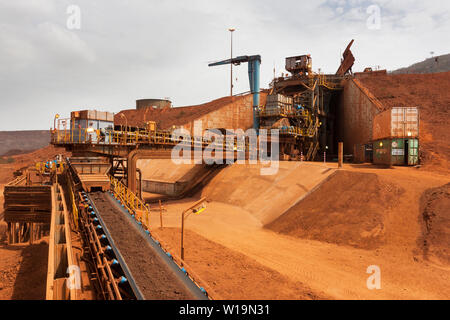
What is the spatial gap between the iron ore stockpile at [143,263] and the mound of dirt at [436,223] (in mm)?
11411

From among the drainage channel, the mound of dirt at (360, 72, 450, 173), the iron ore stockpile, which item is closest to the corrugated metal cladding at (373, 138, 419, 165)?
the mound of dirt at (360, 72, 450, 173)

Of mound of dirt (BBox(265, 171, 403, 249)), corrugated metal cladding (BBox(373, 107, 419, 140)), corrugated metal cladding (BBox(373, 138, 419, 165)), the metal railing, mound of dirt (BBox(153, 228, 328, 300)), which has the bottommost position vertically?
mound of dirt (BBox(153, 228, 328, 300))

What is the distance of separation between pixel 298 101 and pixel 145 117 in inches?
1826

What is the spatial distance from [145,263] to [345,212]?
12737 millimetres

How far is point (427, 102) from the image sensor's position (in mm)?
38750

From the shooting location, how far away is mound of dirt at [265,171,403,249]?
14938mm

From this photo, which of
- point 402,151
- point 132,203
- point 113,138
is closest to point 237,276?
point 132,203

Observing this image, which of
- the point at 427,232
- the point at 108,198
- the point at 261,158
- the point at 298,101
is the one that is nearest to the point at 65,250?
the point at 108,198

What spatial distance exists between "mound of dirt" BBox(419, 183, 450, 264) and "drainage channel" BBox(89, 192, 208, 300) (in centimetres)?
1116

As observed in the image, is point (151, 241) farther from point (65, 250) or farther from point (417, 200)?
point (417, 200)

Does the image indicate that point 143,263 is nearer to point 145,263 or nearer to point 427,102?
point 145,263

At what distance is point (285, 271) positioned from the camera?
11.6m

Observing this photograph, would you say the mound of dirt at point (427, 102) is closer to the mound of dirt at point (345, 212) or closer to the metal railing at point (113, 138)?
the mound of dirt at point (345, 212)

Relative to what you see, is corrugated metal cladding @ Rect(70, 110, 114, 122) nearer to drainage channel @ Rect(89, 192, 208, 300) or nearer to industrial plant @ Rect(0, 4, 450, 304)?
industrial plant @ Rect(0, 4, 450, 304)
